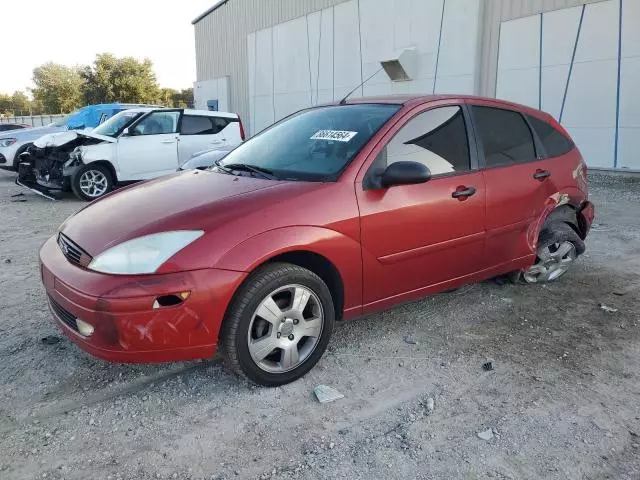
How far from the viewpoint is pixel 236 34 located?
71.6ft

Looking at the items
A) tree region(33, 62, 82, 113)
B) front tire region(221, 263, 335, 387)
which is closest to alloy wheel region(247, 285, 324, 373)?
front tire region(221, 263, 335, 387)

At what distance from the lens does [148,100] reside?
45375mm

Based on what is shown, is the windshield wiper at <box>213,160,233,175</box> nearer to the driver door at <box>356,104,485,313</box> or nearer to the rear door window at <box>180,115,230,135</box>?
the driver door at <box>356,104,485,313</box>

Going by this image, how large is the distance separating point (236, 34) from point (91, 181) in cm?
1473

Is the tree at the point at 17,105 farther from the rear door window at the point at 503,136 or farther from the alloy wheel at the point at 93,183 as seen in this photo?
the rear door window at the point at 503,136

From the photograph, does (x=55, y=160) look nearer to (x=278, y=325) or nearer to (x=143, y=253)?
(x=143, y=253)

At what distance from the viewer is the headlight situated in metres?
2.59

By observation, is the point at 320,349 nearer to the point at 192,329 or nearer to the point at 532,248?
the point at 192,329

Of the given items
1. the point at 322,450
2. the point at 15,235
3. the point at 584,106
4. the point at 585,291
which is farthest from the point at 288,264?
the point at 584,106

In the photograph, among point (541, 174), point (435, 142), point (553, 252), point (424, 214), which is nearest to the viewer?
point (424, 214)

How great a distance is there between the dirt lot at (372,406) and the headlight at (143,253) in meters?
0.77

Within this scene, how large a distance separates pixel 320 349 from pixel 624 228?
5366 millimetres

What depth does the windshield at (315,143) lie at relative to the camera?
10.7 ft

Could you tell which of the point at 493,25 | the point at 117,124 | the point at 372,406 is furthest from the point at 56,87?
the point at 372,406
